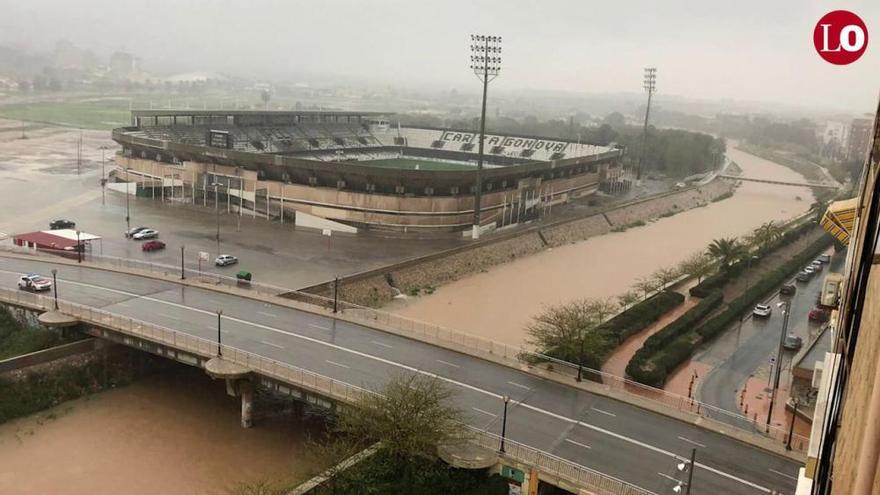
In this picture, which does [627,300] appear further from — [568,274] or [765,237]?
[765,237]

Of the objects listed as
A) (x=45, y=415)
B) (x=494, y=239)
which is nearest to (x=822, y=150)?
(x=494, y=239)

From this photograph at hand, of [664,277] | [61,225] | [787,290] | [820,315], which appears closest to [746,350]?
[820,315]

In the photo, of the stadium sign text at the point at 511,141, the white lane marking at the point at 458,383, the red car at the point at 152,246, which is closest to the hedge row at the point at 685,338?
the white lane marking at the point at 458,383

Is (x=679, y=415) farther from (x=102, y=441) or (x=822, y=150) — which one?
(x=822, y=150)

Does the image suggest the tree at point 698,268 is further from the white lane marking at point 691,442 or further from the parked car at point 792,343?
the white lane marking at point 691,442

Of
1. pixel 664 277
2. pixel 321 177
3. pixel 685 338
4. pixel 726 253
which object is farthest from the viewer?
pixel 321 177

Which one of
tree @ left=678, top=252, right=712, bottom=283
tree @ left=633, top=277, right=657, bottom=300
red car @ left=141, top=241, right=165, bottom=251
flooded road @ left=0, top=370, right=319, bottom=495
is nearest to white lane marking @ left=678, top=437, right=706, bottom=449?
flooded road @ left=0, top=370, right=319, bottom=495
